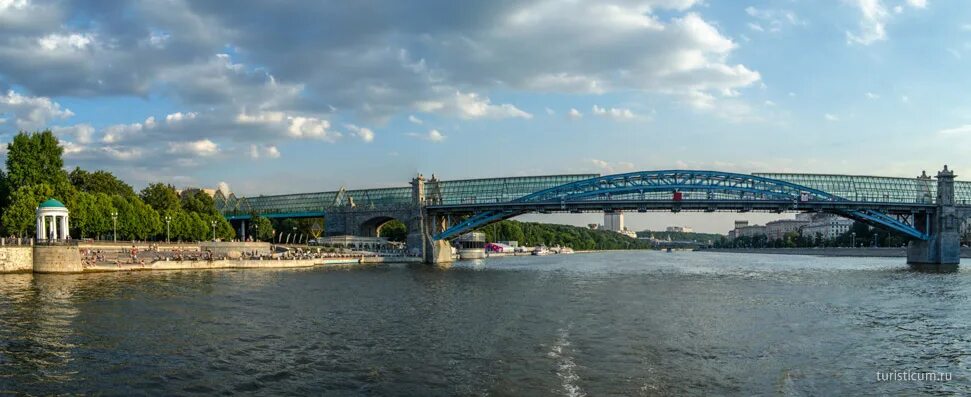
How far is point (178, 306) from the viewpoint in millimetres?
35562

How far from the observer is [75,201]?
76.9 metres

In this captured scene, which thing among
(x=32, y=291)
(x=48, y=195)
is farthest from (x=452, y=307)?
(x=48, y=195)

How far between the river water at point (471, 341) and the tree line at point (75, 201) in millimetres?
31288

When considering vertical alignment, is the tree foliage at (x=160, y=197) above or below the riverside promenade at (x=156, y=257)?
above

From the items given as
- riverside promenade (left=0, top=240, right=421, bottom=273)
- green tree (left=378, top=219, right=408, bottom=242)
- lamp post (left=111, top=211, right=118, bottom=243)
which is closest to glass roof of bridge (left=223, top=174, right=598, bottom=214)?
riverside promenade (left=0, top=240, right=421, bottom=273)

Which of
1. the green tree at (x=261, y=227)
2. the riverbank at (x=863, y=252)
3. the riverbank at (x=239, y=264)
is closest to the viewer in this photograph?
the riverbank at (x=239, y=264)

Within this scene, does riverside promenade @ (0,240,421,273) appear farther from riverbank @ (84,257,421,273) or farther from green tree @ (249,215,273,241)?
green tree @ (249,215,273,241)

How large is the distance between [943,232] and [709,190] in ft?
103

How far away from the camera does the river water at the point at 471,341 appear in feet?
63.7

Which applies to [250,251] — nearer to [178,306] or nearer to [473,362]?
[178,306]

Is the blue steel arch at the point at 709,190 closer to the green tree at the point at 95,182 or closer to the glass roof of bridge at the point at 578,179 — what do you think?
the glass roof of bridge at the point at 578,179

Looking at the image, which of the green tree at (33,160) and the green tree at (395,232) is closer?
the green tree at (33,160)

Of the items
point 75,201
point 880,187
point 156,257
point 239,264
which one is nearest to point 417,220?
point 239,264

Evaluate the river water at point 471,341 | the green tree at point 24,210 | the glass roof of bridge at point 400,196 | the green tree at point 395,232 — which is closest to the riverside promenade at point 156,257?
the green tree at point 24,210
